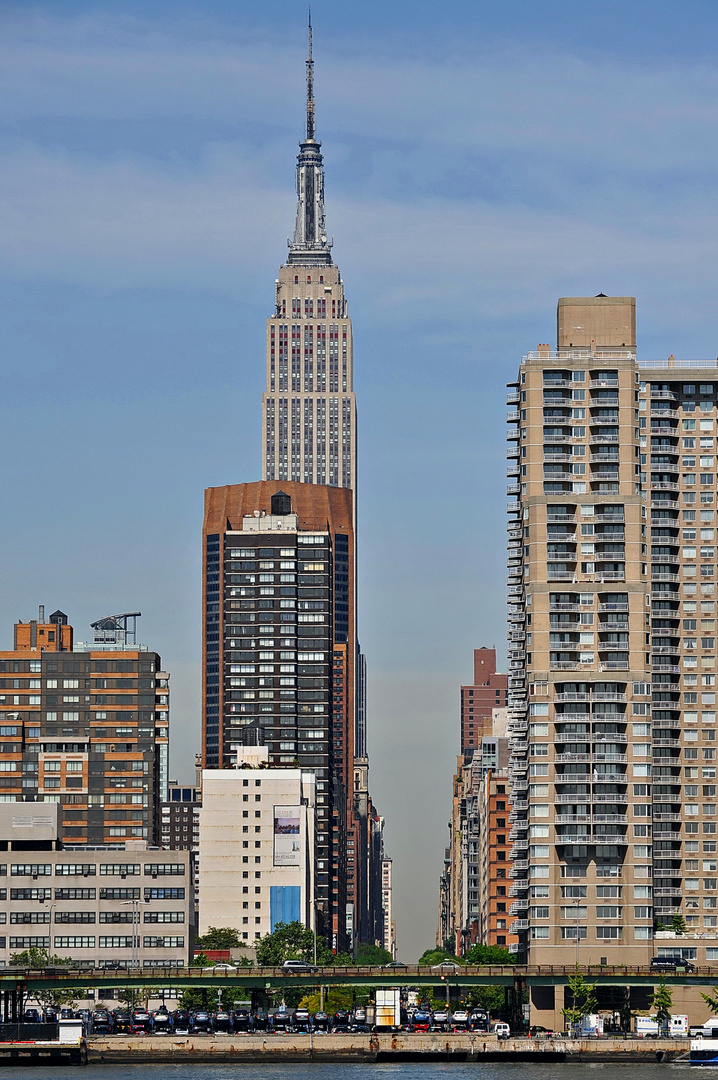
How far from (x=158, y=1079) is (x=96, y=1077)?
7348 millimetres

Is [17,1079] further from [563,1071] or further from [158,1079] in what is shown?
[563,1071]

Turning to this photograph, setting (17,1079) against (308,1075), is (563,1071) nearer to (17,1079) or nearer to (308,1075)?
(308,1075)

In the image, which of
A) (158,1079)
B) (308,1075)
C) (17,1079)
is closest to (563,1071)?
(308,1075)

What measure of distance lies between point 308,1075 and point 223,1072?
11.2 m

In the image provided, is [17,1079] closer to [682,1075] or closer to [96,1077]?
[96,1077]

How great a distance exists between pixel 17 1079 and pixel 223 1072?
2032 centimetres

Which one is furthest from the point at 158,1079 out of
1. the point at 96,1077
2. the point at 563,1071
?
the point at 563,1071

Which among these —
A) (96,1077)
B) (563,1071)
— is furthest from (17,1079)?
(563,1071)

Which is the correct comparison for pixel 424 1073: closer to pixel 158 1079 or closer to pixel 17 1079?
pixel 158 1079

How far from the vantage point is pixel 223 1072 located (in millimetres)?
199500

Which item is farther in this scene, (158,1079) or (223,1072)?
(223,1072)

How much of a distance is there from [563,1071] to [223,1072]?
3209 centimetres

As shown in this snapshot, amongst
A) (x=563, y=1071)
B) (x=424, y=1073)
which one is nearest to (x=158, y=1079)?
(x=424, y=1073)

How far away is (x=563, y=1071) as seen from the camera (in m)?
198
